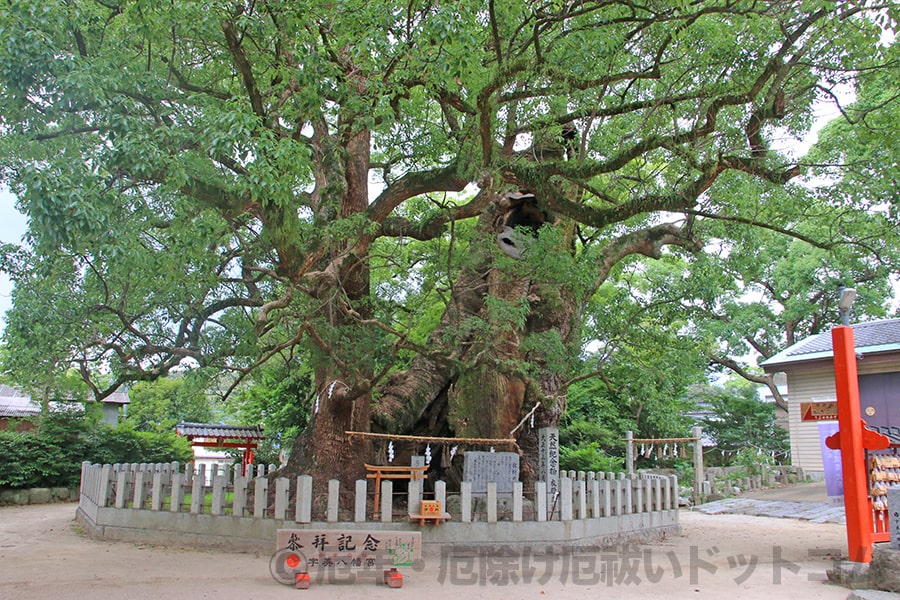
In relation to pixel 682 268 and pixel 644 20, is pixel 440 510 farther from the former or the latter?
pixel 682 268

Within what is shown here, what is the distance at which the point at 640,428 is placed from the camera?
66.6 feet

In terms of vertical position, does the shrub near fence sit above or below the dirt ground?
above

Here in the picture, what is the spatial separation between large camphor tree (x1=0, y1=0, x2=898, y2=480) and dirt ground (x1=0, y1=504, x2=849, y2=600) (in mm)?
2558

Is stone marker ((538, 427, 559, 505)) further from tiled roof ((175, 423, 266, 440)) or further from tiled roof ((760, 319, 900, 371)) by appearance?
tiled roof ((175, 423, 266, 440))

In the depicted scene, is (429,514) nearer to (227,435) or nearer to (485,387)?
(485,387)

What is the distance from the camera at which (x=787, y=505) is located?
46.5 ft

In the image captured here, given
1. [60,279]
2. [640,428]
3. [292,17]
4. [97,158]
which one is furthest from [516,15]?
[640,428]

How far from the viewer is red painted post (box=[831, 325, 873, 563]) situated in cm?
680

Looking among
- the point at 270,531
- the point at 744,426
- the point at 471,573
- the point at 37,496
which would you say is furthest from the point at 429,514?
the point at 744,426

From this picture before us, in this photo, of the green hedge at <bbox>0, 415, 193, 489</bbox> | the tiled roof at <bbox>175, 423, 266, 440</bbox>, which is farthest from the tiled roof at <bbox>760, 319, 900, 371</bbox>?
the green hedge at <bbox>0, 415, 193, 489</bbox>

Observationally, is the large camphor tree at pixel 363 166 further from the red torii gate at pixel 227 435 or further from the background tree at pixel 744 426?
the background tree at pixel 744 426

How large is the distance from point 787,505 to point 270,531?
1170 centimetres

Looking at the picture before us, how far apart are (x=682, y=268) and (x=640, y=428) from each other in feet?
19.7

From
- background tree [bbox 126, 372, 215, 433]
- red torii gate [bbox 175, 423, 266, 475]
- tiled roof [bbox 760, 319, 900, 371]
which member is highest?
tiled roof [bbox 760, 319, 900, 371]
